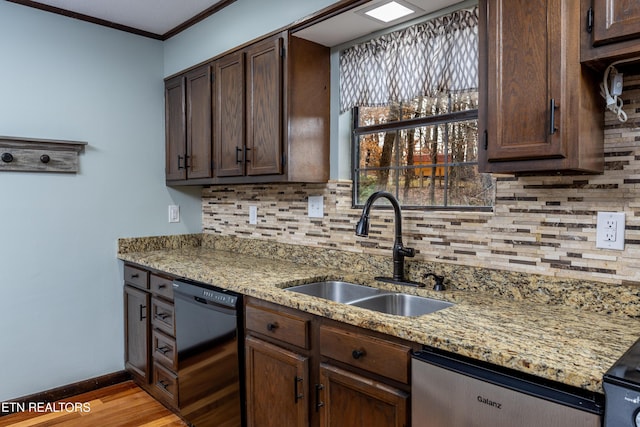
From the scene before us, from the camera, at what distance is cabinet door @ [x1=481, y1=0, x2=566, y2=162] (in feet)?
4.38

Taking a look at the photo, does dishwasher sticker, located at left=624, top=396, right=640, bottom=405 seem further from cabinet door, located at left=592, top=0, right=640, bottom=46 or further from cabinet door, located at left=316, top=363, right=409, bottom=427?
cabinet door, located at left=592, top=0, right=640, bottom=46

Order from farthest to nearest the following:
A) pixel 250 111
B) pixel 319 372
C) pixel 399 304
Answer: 1. pixel 250 111
2. pixel 399 304
3. pixel 319 372

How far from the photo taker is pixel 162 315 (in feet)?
8.58

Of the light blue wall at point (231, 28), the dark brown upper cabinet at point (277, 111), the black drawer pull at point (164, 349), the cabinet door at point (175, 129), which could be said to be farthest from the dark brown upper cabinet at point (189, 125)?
the black drawer pull at point (164, 349)

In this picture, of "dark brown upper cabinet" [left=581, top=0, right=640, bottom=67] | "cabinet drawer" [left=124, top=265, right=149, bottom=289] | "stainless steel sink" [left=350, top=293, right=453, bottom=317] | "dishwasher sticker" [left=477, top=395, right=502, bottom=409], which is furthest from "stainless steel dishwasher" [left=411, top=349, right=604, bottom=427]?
"cabinet drawer" [left=124, top=265, right=149, bottom=289]

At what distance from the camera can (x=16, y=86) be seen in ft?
8.80

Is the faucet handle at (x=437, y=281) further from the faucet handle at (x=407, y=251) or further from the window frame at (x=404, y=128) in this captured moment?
the window frame at (x=404, y=128)

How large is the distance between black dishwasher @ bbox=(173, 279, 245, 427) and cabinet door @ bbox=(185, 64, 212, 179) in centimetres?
87

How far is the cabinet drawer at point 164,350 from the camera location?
252cm

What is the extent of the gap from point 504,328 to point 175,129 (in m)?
2.59

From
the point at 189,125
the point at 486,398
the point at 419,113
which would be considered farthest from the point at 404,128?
the point at 189,125

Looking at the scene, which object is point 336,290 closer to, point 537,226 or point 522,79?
point 537,226

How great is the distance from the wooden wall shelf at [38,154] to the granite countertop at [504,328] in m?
1.46

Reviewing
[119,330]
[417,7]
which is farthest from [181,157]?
[417,7]
